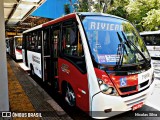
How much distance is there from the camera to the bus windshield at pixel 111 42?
396 centimetres

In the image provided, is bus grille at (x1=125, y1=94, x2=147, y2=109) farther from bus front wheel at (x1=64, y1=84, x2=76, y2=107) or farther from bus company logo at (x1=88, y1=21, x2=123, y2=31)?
bus company logo at (x1=88, y1=21, x2=123, y2=31)

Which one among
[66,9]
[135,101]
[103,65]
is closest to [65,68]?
[103,65]

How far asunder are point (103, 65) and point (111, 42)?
651mm

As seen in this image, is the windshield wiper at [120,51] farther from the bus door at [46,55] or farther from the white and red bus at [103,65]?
the bus door at [46,55]

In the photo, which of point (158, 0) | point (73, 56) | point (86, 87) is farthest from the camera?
point (158, 0)

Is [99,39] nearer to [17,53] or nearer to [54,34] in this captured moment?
[54,34]

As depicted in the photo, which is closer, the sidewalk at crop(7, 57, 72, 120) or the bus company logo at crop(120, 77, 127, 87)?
the bus company logo at crop(120, 77, 127, 87)

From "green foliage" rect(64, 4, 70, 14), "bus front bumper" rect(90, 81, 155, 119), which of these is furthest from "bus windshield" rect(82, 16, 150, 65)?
"green foliage" rect(64, 4, 70, 14)

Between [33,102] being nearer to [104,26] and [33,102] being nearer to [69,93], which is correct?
[69,93]

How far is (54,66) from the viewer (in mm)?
5926

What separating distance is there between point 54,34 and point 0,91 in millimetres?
2568

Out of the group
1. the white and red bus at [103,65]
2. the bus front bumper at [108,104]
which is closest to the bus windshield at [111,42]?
the white and red bus at [103,65]

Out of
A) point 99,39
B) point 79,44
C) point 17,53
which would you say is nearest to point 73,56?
point 79,44

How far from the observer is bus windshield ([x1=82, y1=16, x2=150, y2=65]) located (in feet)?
13.0
